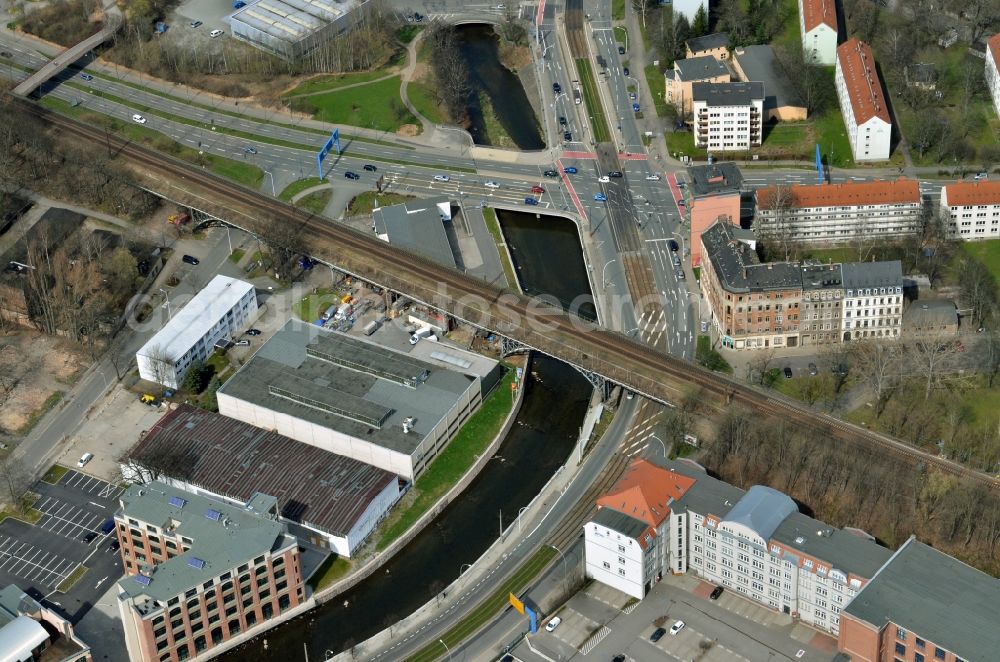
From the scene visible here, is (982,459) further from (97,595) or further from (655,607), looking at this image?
(97,595)

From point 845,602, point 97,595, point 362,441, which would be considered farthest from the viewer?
point 362,441

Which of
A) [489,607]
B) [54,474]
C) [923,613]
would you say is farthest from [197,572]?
[923,613]

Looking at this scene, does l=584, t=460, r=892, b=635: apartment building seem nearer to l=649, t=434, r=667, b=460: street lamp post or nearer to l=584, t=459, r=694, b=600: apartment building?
l=584, t=459, r=694, b=600: apartment building

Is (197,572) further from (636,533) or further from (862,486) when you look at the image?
(862,486)

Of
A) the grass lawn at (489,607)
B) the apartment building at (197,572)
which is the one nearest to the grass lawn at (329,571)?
the apartment building at (197,572)

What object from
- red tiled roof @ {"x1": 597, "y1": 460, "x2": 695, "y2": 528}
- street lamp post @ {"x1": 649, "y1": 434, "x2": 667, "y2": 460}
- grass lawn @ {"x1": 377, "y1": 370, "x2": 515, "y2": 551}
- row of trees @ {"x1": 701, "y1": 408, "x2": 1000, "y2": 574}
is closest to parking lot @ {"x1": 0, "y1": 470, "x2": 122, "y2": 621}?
grass lawn @ {"x1": 377, "y1": 370, "x2": 515, "y2": 551}

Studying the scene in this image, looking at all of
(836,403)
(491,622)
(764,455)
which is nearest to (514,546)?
(491,622)

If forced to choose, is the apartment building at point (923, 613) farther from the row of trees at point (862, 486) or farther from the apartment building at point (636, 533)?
the apartment building at point (636, 533)
